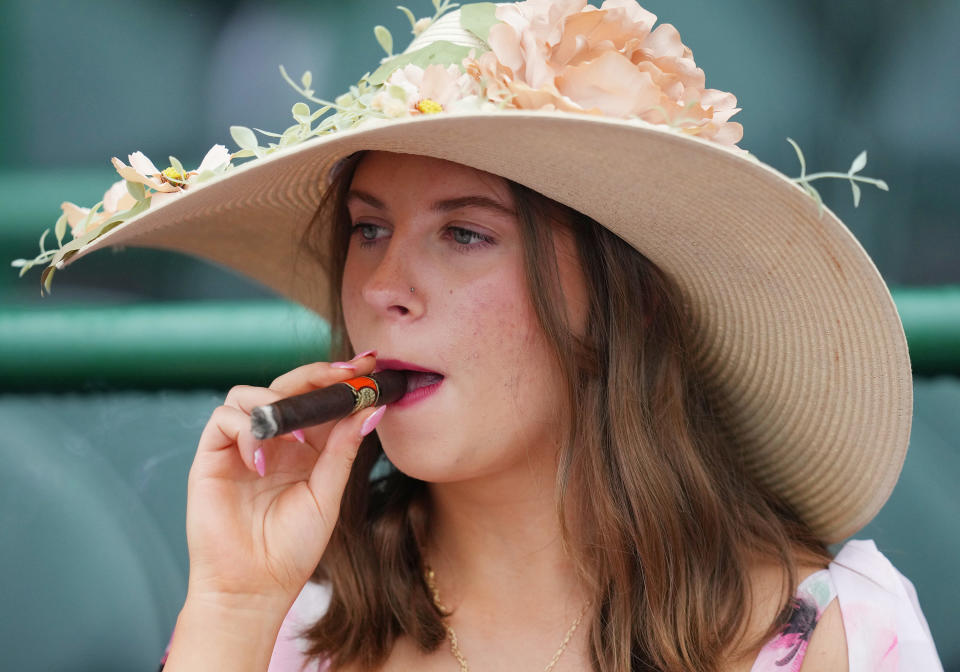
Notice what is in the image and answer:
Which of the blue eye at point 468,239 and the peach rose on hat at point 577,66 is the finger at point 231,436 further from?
the peach rose on hat at point 577,66

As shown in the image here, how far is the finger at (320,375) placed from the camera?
4.19ft

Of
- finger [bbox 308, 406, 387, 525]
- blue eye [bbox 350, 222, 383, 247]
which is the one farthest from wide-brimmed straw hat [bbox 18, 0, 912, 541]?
finger [bbox 308, 406, 387, 525]

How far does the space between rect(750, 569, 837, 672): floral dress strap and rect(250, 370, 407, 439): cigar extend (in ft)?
2.08

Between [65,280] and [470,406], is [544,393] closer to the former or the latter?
[470,406]

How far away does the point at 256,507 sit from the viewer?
1.38 meters

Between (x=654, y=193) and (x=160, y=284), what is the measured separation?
134cm

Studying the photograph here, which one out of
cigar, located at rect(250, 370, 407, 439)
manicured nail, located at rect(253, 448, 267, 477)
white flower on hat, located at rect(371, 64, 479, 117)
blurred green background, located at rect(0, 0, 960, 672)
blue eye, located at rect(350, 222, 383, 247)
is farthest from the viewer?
blurred green background, located at rect(0, 0, 960, 672)

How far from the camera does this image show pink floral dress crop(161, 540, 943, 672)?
Answer: 1334 mm

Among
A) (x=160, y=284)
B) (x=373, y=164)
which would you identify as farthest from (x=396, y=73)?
(x=160, y=284)

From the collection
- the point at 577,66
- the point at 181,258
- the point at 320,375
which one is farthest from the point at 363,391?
the point at 181,258

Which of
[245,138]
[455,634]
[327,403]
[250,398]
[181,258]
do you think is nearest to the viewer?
[327,403]

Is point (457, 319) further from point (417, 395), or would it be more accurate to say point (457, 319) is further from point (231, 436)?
point (231, 436)

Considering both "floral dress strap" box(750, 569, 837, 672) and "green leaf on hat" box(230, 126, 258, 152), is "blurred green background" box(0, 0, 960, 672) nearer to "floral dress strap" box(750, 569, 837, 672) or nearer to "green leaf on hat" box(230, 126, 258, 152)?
"floral dress strap" box(750, 569, 837, 672)

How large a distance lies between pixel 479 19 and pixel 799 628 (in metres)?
0.96
